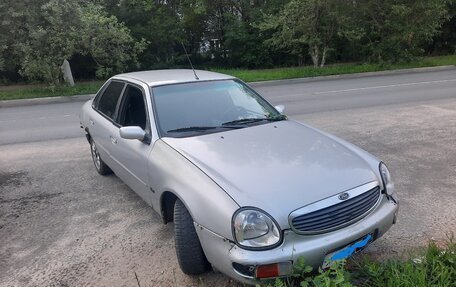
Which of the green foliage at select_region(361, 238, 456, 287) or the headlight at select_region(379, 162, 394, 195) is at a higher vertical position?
the headlight at select_region(379, 162, 394, 195)

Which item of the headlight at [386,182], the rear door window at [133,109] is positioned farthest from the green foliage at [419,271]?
the rear door window at [133,109]

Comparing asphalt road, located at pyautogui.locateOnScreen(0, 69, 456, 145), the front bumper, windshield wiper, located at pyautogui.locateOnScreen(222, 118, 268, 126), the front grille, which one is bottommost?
asphalt road, located at pyautogui.locateOnScreen(0, 69, 456, 145)

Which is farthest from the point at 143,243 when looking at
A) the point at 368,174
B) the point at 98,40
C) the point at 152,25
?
the point at 152,25

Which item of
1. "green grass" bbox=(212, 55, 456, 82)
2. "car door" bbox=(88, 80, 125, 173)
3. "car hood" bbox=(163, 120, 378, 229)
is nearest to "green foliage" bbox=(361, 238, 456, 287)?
"car hood" bbox=(163, 120, 378, 229)

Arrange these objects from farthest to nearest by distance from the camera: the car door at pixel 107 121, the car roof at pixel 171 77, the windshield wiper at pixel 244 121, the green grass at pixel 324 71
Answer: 1. the green grass at pixel 324 71
2. the car door at pixel 107 121
3. the car roof at pixel 171 77
4. the windshield wiper at pixel 244 121

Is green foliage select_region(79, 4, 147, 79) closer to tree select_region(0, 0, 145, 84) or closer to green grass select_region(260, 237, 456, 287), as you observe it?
tree select_region(0, 0, 145, 84)

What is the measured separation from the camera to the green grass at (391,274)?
251 cm

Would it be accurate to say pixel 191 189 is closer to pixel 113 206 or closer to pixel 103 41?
pixel 113 206

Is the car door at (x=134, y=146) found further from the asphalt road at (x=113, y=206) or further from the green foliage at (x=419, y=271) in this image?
the green foliage at (x=419, y=271)

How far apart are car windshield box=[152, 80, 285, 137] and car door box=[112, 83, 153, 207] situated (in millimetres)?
187

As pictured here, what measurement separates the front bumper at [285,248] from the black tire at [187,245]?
0.43 ft

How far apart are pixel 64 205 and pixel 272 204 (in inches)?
120

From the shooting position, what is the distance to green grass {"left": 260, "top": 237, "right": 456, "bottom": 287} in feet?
8.25

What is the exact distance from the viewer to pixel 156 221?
161 inches
